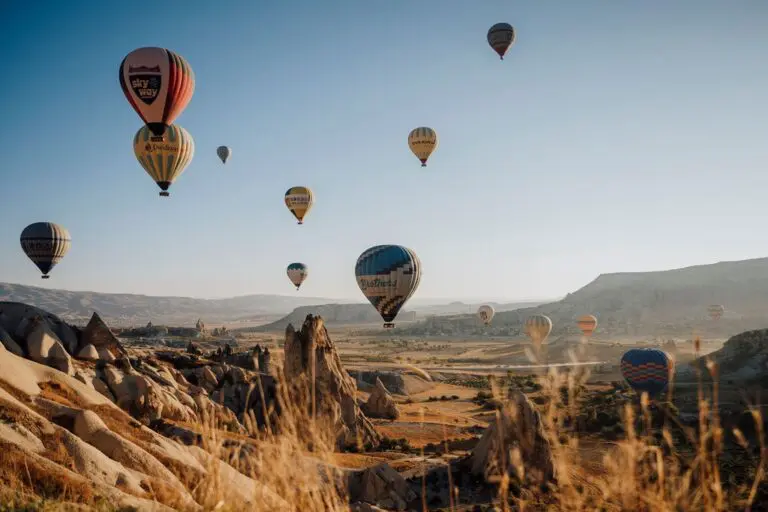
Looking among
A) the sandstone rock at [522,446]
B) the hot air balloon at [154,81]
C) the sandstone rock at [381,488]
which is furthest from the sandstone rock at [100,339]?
the sandstone rock at [522,446]

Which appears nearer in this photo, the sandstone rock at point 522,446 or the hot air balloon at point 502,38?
the sandstone rock at point 522,446

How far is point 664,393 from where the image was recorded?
47.9 meters

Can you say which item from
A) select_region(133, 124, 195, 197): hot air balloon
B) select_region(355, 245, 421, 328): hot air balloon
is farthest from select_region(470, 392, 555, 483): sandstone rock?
select_region(133, 124, 195, 197): hot air balloon

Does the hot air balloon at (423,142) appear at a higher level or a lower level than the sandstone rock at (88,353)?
higher

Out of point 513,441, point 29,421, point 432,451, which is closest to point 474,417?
point 432,451

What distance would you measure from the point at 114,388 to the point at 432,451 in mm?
18131

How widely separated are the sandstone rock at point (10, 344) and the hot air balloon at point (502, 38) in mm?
51696

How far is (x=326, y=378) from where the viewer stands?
33.5 meters

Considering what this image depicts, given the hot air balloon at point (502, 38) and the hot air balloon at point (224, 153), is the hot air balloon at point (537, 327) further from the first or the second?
the hot air balloon at point (224, 153)

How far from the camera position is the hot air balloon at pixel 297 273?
9150cm

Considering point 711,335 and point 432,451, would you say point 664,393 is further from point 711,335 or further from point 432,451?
point 711,335

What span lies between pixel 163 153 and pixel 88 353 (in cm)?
1727

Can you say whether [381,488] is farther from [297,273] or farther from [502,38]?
[297,273]

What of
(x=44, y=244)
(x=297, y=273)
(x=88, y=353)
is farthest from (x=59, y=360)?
(x=297, y=273)
